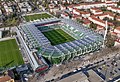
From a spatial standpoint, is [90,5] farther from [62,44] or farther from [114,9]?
[62,44]

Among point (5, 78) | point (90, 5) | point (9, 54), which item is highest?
point (90, 5)

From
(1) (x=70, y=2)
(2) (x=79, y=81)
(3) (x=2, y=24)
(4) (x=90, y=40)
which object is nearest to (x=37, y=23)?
(3) (x=2, y=24)

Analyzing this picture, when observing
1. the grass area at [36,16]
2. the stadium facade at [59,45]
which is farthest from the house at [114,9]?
the grass area at [36,16]

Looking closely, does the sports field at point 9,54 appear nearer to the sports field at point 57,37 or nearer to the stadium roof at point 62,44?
the stadium roof at point 62,44

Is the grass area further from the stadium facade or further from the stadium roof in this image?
the stadium roof

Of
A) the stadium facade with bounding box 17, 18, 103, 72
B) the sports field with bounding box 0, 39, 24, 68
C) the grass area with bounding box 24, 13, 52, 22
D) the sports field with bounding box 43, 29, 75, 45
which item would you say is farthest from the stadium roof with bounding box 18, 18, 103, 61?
the grass area with bounding box 24, 13, 52, 22

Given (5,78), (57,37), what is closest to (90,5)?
(57,37)
